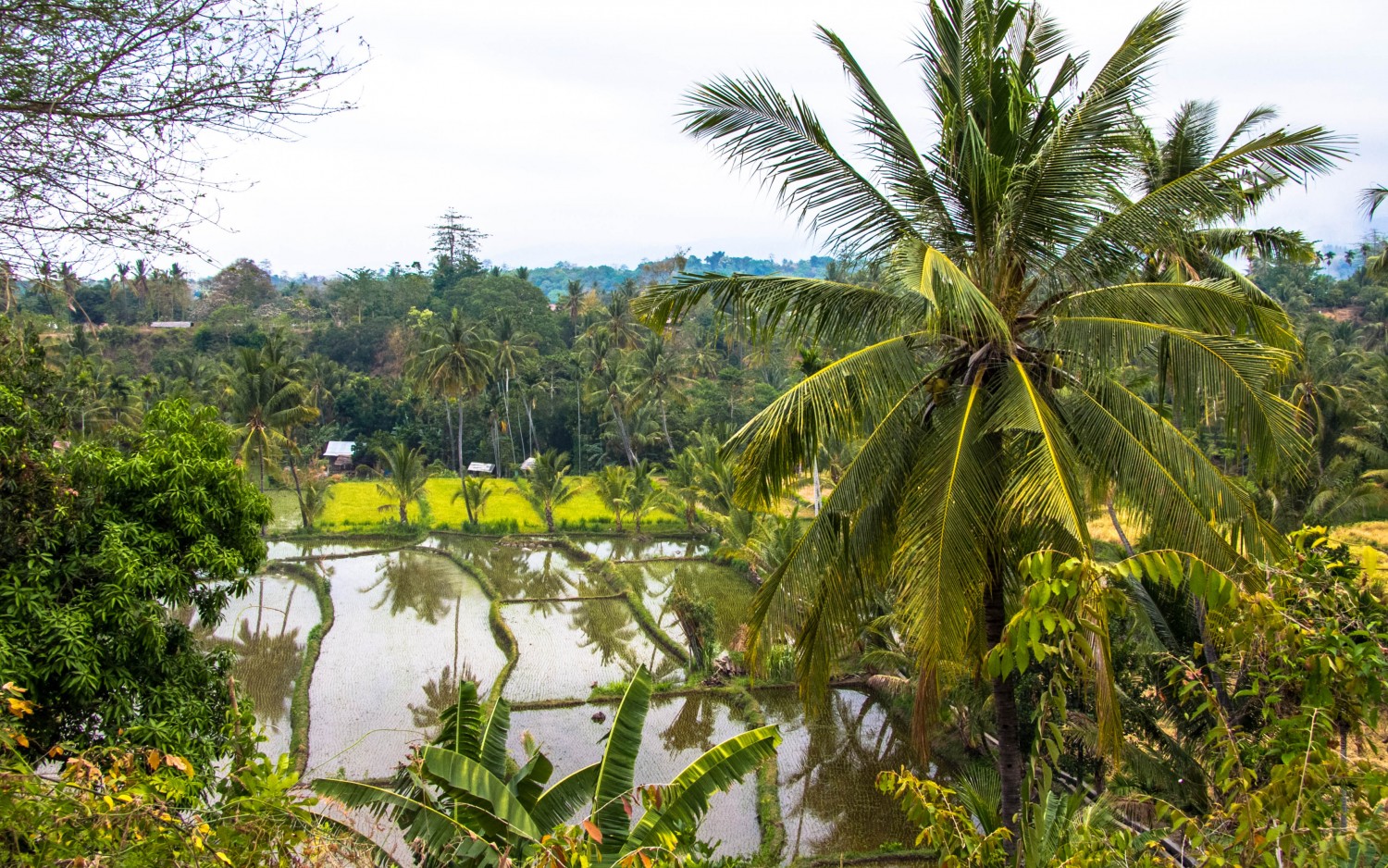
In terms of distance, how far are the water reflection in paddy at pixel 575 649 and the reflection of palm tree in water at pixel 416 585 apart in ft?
4.75

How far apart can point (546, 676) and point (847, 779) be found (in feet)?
15.9

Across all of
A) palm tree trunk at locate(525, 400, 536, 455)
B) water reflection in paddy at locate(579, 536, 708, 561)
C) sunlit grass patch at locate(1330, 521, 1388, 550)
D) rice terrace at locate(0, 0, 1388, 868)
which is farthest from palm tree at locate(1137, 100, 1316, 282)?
palm tree trunk at locate(525, 400, 536, 455)

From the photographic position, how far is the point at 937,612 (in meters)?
4.09

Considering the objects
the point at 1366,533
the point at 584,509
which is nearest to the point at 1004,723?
the point at 1366,533

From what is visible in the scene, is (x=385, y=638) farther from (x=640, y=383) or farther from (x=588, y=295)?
(x=588, y=295)

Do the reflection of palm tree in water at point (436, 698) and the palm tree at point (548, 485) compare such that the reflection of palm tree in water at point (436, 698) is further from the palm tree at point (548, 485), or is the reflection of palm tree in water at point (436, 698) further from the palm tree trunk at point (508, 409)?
the palm tree trunk at point (508, 409)

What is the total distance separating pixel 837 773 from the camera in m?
9.95

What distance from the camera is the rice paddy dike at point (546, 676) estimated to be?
9.30 m

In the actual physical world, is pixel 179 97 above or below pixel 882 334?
above

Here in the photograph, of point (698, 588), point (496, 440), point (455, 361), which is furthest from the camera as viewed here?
point (496, 440)

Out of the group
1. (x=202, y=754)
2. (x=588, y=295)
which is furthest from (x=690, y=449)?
(x=588, y=295)

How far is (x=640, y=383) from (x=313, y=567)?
11.1 m

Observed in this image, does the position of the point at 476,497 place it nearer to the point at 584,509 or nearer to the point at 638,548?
the point at 584,509

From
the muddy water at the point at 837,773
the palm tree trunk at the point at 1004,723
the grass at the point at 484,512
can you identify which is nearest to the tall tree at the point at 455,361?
the grass at the point at 484,512
